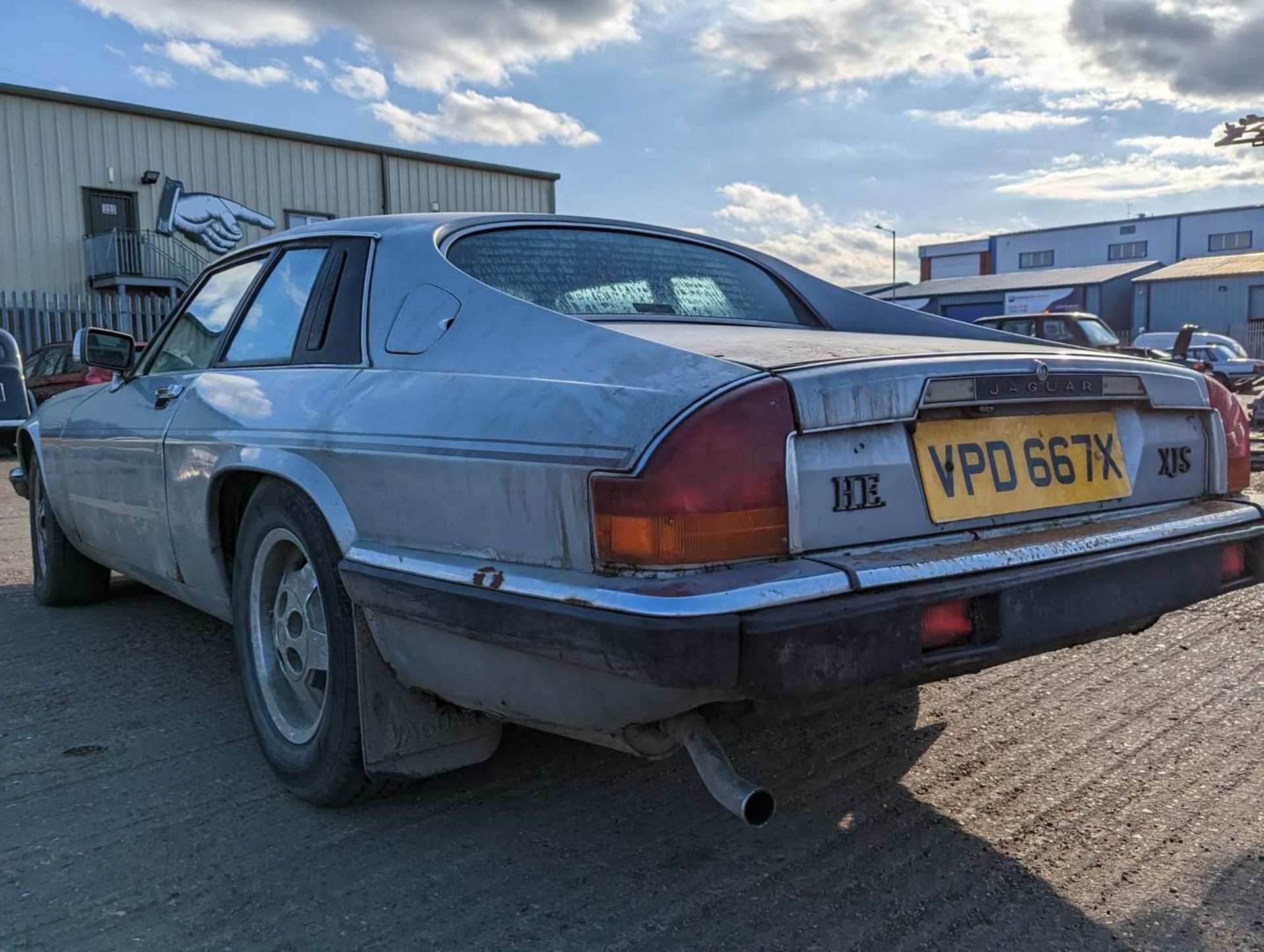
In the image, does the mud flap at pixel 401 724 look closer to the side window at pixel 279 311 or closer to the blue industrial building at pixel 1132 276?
the side window at pixel 279 311

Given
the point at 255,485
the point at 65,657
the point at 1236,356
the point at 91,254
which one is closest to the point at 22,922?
the point at 255,485

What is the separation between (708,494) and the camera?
1.88m

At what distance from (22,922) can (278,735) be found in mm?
750

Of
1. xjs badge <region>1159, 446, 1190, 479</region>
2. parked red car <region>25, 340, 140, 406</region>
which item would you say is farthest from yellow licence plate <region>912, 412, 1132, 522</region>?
parked red car <region>25, 340, 140, 406</region>

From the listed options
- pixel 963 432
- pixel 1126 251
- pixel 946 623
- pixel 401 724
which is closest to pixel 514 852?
pixel 401 724

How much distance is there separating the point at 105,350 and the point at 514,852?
277cm

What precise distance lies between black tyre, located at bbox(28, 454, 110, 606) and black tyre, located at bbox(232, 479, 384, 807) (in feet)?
6.93

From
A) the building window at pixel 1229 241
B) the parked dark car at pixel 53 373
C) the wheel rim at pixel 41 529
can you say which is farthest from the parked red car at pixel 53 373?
the building window at pixel 1229 241

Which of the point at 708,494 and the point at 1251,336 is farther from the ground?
the point at 1251,336

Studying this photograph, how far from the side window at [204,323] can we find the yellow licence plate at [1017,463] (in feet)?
7.39

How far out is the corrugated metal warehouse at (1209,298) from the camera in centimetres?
3881

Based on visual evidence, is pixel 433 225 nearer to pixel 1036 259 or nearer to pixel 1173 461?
pixel 1173 461

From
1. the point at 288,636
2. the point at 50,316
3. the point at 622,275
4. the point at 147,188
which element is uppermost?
the point at 147,188

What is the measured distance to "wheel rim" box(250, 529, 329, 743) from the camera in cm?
268
